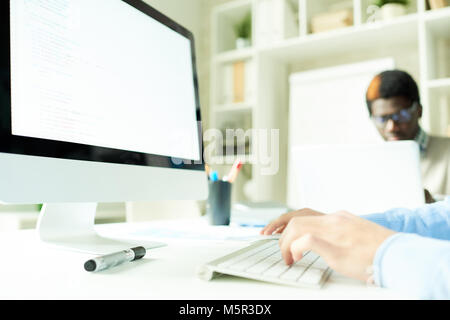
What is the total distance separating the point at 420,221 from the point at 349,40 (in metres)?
1.93

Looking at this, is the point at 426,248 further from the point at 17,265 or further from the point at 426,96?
the point at 426,96

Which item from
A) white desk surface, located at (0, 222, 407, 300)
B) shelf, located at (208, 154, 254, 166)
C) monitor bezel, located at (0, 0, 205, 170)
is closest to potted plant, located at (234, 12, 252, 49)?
shelf, located at (208, 154, 254, 166)

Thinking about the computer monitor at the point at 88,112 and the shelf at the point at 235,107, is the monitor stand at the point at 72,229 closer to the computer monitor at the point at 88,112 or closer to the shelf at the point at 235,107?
the computer monitor at the point at 88,112

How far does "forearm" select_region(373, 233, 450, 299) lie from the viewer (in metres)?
0.34

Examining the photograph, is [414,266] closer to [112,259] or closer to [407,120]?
[112,259]

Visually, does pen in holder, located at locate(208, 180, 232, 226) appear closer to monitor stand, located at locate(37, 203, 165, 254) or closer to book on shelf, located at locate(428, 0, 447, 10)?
monitor stand, located at locate(37, 203, 165, 254)

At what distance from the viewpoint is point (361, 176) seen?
45.3 inches

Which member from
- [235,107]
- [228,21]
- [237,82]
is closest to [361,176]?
[235,107]

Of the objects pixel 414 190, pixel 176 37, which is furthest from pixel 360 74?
pixel 176 37

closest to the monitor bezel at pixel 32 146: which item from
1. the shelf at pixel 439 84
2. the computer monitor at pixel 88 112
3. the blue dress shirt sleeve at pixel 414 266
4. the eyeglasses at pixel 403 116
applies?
the computer monitor at pixel 88 112

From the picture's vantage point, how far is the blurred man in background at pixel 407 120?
6.25 ft

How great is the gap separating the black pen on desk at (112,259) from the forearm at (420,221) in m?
0.45

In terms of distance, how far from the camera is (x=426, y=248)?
0.36 metres

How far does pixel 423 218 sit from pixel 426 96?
1559 millimetres
